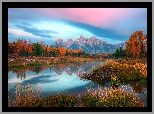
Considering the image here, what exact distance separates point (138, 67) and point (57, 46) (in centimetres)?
252

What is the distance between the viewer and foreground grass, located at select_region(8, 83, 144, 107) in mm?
7812

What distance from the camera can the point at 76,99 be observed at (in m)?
7.89

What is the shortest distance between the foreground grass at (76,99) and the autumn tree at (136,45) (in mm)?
1221

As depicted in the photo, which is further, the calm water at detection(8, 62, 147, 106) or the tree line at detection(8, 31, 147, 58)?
the tree line at detection(8, 31, 147, 58)

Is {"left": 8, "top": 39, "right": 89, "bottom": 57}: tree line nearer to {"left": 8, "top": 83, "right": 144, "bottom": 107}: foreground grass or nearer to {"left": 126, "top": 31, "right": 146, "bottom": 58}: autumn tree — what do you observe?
{"left": 8, "top": 83, "right": 144, "bottom": 107}: foreground grass

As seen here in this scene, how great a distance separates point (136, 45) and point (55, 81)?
8.91 feet

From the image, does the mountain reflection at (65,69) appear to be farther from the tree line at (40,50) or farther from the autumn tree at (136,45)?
the autumn tree at (136,45)

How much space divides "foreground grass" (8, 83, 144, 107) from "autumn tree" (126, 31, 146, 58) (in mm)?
1221

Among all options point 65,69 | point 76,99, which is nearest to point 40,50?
point 65,69

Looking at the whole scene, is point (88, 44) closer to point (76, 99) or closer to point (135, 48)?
point (135, 48)

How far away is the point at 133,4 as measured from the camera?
7.69m

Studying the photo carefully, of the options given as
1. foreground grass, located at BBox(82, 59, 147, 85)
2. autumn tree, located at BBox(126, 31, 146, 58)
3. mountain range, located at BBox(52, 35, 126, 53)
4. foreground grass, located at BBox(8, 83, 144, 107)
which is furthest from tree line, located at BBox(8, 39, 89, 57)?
autumn tree, located at BBox(126, 31, 146, 58)

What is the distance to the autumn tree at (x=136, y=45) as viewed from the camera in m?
8.07

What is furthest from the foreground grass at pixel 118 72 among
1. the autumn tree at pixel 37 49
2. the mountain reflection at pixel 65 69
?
the autumn tree at pixel 37 49
